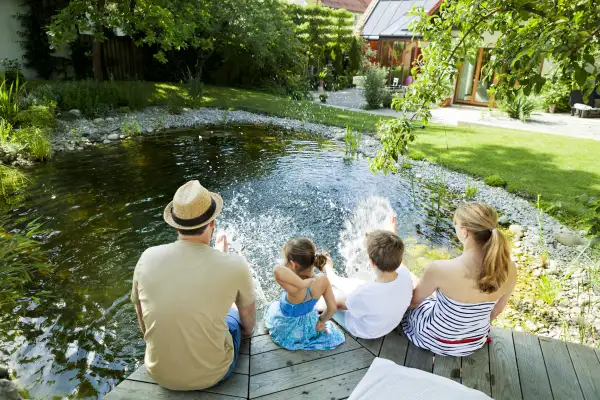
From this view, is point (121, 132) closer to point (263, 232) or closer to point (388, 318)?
point (263, 232)

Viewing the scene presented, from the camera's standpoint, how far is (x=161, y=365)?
2.14 m

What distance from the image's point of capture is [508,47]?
270 centimetres

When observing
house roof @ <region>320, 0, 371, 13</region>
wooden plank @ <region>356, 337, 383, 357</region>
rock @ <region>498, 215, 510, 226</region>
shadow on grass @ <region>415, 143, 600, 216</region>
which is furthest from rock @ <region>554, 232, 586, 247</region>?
house roof @ <region>320, 0, 371, 13</region>

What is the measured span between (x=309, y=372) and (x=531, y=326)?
2.52 m

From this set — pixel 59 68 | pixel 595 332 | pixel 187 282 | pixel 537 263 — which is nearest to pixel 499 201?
A: pixel 537 263

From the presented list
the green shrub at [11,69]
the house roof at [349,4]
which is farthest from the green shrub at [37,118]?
the house roof at [349,4]

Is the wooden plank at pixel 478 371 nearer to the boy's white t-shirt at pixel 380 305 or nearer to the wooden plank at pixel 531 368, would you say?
the wooden plank at pixel 531 368

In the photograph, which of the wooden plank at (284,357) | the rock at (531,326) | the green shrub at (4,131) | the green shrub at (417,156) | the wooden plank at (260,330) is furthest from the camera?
the green shrub at (417,156)

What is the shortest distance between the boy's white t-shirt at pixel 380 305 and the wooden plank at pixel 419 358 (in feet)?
0.62

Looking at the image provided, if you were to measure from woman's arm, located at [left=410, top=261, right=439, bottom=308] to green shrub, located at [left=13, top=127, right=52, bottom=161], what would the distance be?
300 inches

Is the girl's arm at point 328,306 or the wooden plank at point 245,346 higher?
the girl's arm at point 328,306

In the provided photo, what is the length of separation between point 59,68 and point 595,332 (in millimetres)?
16839

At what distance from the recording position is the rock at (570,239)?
523 cm

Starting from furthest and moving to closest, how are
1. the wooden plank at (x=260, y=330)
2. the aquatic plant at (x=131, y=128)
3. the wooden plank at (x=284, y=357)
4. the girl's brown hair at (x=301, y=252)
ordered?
the aquatic plant at (x=131, y=128) < the wooden plank at (x=260, y=330) < the girl's brown hair at (x=301, y=252) < the wooden plank at (x=284, y=357)
